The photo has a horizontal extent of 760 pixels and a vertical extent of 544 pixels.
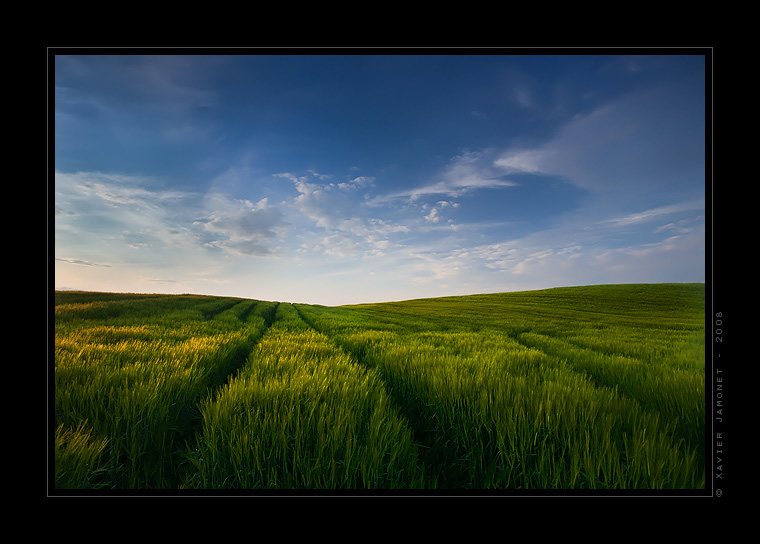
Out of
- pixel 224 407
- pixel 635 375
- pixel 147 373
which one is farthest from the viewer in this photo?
pixel 635 375

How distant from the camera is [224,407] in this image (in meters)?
1.73

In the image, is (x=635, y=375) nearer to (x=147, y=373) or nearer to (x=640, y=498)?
(x=640, y=498)
